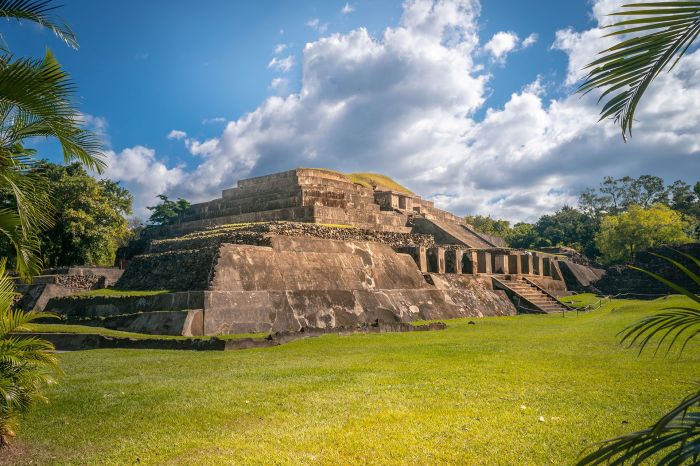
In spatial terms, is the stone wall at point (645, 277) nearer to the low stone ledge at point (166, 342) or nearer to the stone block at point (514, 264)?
the stone block at point (514, 264)

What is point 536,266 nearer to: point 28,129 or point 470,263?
point 470,263

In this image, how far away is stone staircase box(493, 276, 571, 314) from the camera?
687 inches

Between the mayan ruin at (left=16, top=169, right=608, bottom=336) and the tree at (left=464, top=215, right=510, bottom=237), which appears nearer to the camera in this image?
the mayan ruin at (left=16, top=169, right=608, bottom=336)

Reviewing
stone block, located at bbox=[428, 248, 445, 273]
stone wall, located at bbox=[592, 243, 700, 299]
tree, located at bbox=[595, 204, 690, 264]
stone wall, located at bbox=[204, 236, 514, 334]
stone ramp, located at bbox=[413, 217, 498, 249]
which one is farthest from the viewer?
tree, located at bbox=[595, 204, 690, 264]

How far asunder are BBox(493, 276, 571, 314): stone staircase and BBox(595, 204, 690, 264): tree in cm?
1632

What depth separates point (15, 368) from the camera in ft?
12.2

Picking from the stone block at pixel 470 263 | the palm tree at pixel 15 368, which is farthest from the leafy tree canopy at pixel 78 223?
the palm tree at pixel 15 368

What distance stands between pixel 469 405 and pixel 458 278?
13352 millimetres

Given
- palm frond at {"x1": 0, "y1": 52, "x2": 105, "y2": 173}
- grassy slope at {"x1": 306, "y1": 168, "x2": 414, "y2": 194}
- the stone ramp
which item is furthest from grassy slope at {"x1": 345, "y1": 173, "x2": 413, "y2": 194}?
palm frond at {"x1": 0, "y1": 52, "x2": 105, "y2": 173}

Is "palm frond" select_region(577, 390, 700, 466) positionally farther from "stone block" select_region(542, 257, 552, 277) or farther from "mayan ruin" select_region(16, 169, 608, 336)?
"stone block" select_region(542, 257, 552, 277)

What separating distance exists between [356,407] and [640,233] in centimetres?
3453

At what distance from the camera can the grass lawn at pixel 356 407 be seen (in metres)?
3.29

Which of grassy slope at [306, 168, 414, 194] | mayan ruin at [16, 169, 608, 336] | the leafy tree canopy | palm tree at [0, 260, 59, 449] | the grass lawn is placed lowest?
the grass lawn

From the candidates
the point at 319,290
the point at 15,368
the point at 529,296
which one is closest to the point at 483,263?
the point at 529,296
